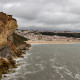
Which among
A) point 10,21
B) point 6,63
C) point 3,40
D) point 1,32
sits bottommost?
point 6,63

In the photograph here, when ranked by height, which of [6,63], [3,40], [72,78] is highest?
[3,40]

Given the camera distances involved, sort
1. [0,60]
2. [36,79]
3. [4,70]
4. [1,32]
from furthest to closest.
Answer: [1,32]
[0,60]
[4,70]
[36,79]

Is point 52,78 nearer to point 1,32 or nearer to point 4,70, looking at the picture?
point 4,70

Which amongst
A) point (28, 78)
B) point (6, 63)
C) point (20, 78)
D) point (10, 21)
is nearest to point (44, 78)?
point (28, 78)

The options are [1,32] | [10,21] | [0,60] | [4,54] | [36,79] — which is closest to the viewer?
[36,79]

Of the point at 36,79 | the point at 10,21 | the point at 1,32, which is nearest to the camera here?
the point at 36,79

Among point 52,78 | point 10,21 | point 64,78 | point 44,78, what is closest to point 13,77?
point 44,78

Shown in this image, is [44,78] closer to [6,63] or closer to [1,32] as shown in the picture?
[6,63]

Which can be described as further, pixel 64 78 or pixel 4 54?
pixel 4 54

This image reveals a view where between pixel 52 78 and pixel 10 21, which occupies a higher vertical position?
pixel 10 21
